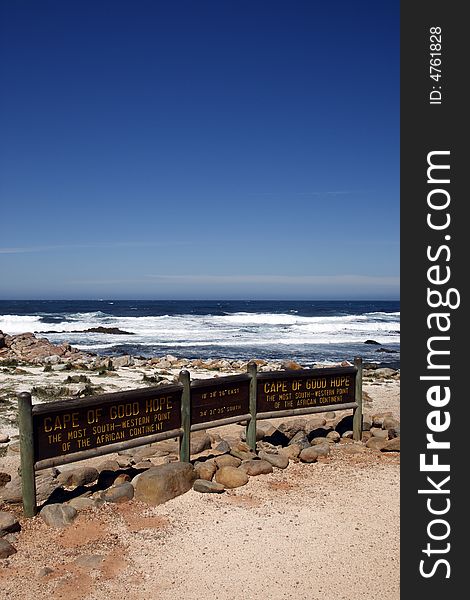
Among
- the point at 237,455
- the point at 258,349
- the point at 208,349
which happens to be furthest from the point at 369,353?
the point at 237,455

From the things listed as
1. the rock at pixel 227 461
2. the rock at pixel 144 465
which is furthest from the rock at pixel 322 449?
the rock at pixel 144 465

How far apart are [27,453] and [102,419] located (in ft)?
3.33

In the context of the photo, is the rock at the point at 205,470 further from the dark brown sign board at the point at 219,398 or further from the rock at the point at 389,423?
the rock at the point at 389,423

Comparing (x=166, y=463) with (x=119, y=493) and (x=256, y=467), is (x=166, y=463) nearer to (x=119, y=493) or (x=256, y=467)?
(x=119, y=493)

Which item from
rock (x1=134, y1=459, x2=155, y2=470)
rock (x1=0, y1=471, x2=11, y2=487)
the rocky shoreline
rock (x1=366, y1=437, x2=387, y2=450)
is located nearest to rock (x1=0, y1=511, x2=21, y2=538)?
the rocky shoreline

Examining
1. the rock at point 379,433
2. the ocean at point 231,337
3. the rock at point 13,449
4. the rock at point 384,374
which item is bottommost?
the ocean at point 231,337

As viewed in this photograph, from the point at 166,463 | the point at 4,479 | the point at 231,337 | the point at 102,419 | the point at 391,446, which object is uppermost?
the point at 102,419

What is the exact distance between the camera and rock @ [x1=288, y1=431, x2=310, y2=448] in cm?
896

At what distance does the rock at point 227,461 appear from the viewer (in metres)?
7.76

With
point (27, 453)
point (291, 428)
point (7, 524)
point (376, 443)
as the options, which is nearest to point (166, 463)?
point (27, 453)

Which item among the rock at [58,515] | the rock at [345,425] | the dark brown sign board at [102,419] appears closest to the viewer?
the rock at [58,515]

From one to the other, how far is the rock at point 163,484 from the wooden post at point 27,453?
121 centimetres

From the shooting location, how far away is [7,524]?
5781 mm

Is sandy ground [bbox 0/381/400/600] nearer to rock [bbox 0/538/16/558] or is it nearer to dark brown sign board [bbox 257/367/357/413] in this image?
rock [bbox 0/538/16/558]
